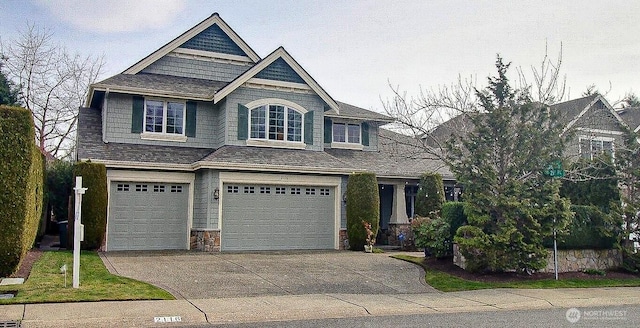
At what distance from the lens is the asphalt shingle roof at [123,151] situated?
17.6 meters

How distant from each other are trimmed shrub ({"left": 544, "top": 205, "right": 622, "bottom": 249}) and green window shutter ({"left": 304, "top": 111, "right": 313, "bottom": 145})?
30.4 ft

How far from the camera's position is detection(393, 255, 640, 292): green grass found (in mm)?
12266

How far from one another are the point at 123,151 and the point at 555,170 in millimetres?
13175

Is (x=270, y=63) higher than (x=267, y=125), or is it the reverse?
(x=270, y=63)

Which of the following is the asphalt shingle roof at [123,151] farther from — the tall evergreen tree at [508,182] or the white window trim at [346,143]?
the tall evergreen tree at [508,182]

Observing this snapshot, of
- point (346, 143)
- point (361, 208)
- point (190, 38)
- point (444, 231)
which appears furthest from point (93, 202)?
point (346, 143)

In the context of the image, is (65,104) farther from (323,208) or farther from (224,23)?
(323,208)

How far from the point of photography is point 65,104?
33125mm

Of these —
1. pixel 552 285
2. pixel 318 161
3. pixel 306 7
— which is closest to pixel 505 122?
pixel 552 285

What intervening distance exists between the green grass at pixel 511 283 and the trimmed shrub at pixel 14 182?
8.78 metres

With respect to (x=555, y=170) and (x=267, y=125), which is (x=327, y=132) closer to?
(x=267, y=125)

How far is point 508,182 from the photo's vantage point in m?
13.4

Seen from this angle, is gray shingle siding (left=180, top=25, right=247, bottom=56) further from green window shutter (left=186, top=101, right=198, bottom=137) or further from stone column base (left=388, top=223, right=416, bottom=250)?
stone column base (left=388, top=223, right=416, bottom=250)

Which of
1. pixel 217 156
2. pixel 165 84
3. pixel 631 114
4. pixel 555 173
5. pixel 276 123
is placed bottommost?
pixel 555 173
